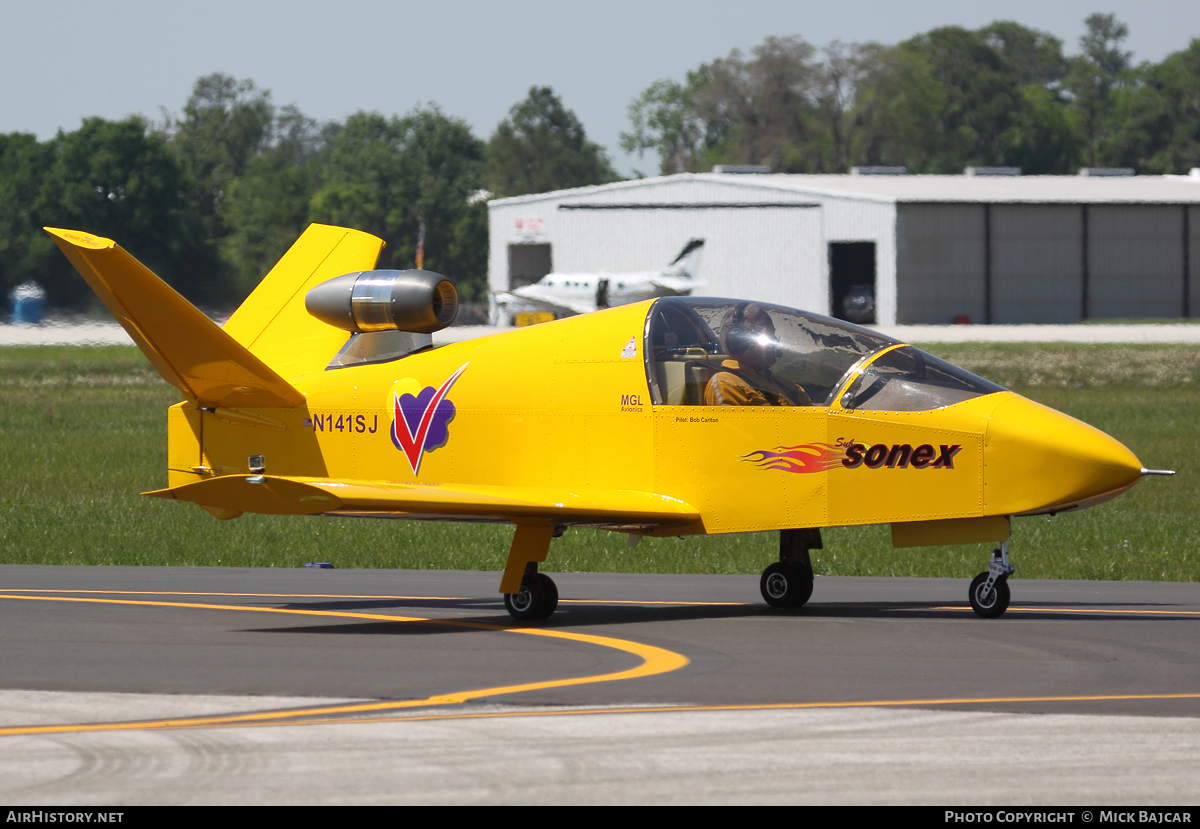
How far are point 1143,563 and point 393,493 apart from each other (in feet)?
29.8

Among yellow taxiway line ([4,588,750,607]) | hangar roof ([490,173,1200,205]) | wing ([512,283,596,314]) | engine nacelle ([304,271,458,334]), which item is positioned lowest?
yellow taxiway line ([4,588,750,607])

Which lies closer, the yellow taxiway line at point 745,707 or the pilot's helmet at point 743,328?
the yellow taxiway line at point 745,707

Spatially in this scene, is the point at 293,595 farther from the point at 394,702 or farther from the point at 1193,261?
the point at 1193,261

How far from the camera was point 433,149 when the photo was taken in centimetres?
13212

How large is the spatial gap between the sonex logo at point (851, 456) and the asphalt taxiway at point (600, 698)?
120 cm

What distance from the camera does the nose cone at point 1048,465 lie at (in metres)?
10.7

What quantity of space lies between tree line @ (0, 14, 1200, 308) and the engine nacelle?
300 feet

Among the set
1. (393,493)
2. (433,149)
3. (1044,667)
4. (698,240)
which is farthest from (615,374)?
(433,149)

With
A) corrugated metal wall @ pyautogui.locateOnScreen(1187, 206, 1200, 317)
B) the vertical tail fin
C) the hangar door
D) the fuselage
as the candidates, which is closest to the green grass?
the vertical tail fin

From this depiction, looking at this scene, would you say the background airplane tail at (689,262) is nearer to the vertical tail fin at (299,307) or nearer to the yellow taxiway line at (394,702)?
the vertical tail fin at (299,307)

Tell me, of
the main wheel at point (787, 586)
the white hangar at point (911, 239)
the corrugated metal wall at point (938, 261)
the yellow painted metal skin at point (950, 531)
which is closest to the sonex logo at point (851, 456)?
the yellow painted metal skin at point (950, 531)

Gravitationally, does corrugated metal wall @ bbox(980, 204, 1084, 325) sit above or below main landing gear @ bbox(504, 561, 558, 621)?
above

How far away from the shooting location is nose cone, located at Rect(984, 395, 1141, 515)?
10.7 metres

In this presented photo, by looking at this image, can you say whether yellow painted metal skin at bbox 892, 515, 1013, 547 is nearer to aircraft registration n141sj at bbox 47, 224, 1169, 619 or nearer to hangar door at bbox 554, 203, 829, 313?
aircraft registration n141sj at bbox 47, 224, 1169, 619
